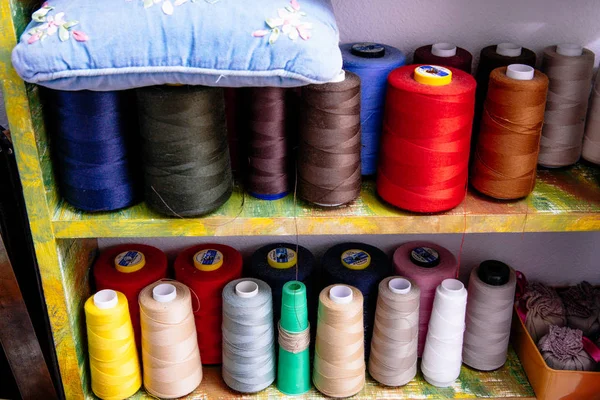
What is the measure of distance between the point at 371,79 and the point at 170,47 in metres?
0.36

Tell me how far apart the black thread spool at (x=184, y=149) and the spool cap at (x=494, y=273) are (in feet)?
1.74

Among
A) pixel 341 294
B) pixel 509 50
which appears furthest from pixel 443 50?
pixel 341 294

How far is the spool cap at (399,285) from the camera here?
1.24 metres

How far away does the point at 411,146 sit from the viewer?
1067 millimetres

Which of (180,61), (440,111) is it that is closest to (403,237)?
(440,111)

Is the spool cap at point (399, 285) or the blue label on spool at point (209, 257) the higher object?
the spool cap at point (399, 285)

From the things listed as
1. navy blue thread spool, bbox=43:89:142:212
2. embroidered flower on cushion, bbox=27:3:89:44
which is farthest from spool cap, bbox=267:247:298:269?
embroidered flower on cushion, bbox=27:3:89:44

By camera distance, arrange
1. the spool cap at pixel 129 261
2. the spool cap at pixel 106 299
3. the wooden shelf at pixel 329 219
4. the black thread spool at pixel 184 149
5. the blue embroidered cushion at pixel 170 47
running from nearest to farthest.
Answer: the blue embroidered cushion at pixel 170 47 → the black thread spool at pixel 184 149 → the wooden shelf at pixel 329 219 → the spool cap at pixel 106 299 → the spool cap at pixel 129 261

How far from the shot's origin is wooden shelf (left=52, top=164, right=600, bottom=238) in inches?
43.3

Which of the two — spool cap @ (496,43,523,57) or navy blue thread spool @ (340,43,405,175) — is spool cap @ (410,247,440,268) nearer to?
navy blue thread spool @ (340,43,405,175)

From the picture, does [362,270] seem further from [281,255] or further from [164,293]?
[164,293]

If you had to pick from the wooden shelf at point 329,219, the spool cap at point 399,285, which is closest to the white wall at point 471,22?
the wooden shelf at point 329,219

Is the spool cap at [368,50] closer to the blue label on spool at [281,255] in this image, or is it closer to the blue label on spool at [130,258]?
the blue label on spool at [281,255]

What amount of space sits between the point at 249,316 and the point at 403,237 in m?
0.41
